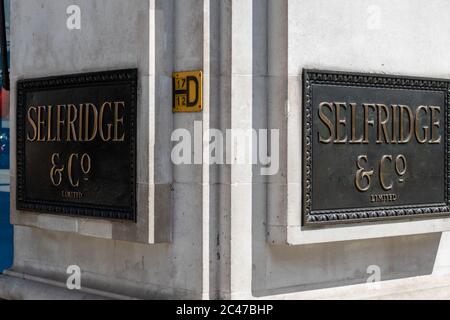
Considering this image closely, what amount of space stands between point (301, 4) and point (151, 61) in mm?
1400

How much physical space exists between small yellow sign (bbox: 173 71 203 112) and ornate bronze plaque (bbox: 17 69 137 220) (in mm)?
399

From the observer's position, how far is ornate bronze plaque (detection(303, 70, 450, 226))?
7.75 meters

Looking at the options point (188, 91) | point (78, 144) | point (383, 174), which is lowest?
point (383, 174)

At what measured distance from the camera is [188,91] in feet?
24.5

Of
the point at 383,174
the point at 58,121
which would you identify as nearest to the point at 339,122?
the point at 383,174

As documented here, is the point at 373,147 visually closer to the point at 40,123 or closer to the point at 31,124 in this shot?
the point at 40,123

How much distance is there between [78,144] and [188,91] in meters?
1.48

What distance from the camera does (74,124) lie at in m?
8.41

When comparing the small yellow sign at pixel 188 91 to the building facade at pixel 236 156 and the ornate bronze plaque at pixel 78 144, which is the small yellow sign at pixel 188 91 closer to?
the building facade at pixel 236 156

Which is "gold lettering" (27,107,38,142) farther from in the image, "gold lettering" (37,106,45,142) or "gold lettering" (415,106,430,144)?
"gold lettering" (415,106,430,144)

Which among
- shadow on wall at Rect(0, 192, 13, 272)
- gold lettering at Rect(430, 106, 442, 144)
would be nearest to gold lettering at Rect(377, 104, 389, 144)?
gold lettering at Rect(430, 106, 442, 144)

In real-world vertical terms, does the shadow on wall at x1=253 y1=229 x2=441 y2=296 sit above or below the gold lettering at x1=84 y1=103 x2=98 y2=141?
below

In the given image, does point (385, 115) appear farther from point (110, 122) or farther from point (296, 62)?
point (110, 122)
